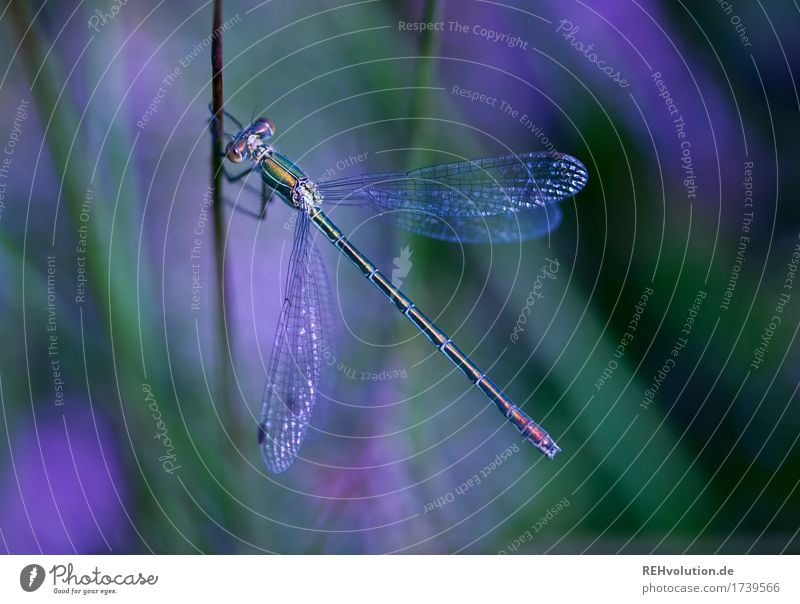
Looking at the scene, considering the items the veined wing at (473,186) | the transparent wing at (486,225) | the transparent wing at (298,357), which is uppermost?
the veined wing at (473,186)

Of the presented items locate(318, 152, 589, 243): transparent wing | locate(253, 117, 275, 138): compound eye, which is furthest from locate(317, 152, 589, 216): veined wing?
locate(253, 117, 275, 138): compound eye

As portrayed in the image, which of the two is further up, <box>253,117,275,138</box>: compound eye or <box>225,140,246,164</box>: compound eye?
<box>253,117,275,138</box>: compound eye

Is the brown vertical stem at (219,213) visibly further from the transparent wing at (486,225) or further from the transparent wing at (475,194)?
the transparent wing at (486,225)

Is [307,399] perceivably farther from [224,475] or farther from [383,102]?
[383,102]

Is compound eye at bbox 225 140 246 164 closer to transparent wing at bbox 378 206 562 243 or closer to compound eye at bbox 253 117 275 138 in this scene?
compound eye at bbox 253 117 275 138

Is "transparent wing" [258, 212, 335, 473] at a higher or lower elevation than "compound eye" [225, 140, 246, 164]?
lower

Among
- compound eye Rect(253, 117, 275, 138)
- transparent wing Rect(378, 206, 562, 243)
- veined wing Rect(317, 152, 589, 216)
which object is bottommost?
transparent wing Rect(378, 206, 562, 243)

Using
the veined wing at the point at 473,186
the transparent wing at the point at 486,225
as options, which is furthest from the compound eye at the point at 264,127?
the transparent wing at the point at 486,225

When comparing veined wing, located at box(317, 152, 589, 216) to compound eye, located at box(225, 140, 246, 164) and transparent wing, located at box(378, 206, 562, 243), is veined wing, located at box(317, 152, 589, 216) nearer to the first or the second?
transparent wing, located at box(378, 206, 562, 243)
